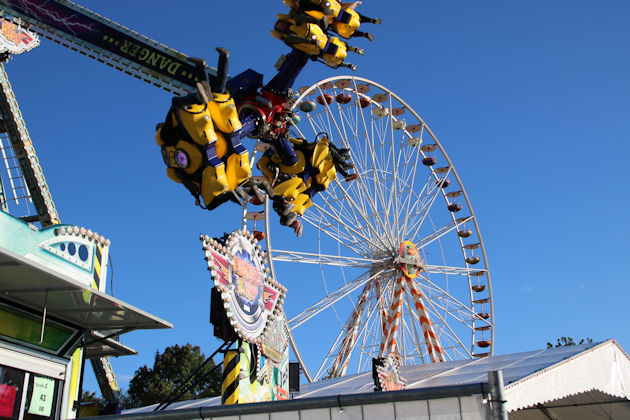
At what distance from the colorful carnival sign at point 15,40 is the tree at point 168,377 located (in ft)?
75.9

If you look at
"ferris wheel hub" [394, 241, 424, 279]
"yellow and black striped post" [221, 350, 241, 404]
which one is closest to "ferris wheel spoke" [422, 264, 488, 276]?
"ferris wheel hub" [394, 241, 424, 279]

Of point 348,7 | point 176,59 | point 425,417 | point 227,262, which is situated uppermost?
point 348,7

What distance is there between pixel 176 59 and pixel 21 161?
9.51 m

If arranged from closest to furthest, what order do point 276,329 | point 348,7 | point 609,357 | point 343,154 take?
point 276,329 → point 609,357 → point 348,7 → point 343,154

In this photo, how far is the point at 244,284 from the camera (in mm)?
9656

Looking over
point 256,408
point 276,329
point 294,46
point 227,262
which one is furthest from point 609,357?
point 256,408

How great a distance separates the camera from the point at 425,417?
4793 mm

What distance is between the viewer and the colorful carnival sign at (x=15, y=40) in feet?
63.5

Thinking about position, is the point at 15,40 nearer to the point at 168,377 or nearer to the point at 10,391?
the point at 10,391

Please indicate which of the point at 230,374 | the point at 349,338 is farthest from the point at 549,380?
the point at 349,338

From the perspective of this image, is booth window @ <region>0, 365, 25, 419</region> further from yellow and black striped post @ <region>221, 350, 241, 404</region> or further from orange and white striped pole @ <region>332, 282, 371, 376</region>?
orange and white striped pole @ <region>332, 282, 371, 376</region>

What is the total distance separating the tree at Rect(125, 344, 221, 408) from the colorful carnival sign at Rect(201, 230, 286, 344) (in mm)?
29284

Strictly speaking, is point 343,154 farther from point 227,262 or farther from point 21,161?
point 21,161

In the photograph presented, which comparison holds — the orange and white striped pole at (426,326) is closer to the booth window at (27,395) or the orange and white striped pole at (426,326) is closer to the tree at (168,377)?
the booth window at (27,395)
